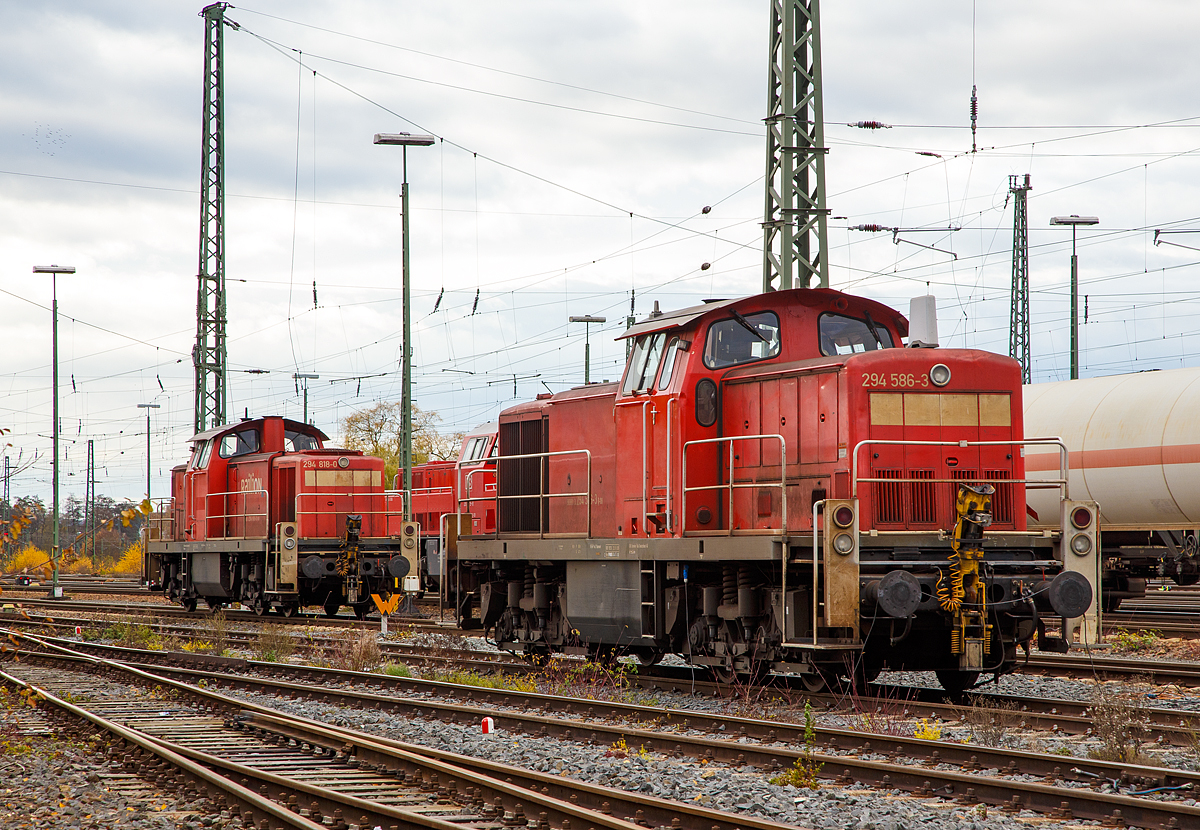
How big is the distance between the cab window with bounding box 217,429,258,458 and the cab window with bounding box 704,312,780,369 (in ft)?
51.8

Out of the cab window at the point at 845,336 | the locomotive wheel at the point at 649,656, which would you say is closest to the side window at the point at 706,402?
the cab window at the point at 845,336

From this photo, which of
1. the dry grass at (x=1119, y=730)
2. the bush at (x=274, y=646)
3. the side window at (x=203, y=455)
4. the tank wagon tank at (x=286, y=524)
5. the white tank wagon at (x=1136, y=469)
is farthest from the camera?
the side window at (x=203, y=455)

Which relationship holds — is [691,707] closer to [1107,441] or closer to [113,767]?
[113,767]

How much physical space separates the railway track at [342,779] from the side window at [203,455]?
14.9 m

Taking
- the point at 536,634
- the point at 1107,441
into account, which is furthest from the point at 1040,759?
the point at 1107,441

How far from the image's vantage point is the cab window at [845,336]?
1134 centimetres

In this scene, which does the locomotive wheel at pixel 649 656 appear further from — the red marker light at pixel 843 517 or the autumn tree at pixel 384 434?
the autumn tree at pixel 384 434

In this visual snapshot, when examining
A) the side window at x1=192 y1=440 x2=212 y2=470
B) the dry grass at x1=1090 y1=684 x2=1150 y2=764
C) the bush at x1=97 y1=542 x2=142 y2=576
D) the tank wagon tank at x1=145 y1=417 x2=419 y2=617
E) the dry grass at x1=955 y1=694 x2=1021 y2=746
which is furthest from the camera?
the bush at x1=97 y1=542 x2=142 y2=576

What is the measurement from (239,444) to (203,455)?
50.0 inches

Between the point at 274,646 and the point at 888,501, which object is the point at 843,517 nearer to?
the point at 888,501

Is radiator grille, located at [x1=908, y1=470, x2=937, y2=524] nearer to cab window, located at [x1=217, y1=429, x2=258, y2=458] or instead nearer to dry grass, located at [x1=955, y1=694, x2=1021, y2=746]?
dry grass, located at [x1=955, y1=694, x2=1021, y2=746]

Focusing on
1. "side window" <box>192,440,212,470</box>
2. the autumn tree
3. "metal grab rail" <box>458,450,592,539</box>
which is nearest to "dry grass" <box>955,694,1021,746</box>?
"metal grab rail" <box>458,450,592,539</box>

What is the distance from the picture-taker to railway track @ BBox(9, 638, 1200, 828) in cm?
642

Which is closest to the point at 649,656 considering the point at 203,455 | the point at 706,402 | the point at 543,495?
the point at 543,495
